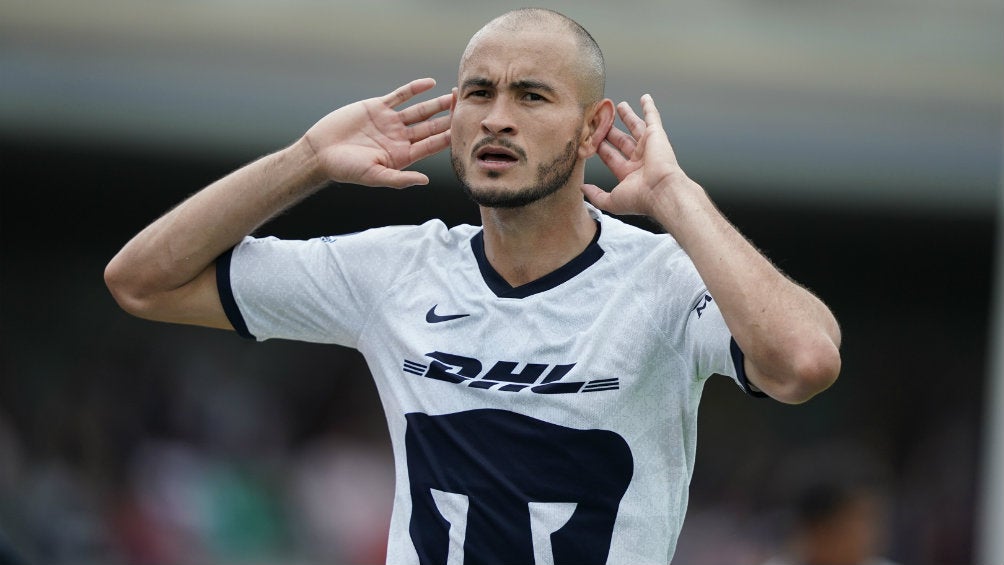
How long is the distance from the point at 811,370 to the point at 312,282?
1.57 meters

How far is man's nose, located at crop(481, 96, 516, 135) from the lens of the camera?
12.8ft

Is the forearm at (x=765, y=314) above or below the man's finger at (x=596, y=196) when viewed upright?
below

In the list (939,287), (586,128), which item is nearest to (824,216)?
(939,287)

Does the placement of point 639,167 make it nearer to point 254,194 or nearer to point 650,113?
point 650,113

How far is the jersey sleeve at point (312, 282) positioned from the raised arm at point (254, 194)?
7cm

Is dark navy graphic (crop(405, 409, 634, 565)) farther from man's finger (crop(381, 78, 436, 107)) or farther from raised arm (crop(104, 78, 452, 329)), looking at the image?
man's finger (crop(381, 78, 436, 107))

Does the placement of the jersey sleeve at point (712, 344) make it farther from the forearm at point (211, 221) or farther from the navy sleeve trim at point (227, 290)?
the navy sleeve trim at point (227, 290)

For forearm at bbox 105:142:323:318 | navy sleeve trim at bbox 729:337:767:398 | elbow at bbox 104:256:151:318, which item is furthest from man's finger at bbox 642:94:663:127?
elbow at bbox 104:256:151:318

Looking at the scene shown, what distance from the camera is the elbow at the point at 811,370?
3465 mm

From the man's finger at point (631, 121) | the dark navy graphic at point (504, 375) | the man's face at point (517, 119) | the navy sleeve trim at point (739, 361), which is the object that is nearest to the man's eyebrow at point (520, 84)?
the man's face at point (517, 119)

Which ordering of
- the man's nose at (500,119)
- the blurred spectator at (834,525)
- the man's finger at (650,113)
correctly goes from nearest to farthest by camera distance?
1. the man's nose at (500,119)
2. the man's finger at (650,113)
3. the blurred spectator at (834,525)

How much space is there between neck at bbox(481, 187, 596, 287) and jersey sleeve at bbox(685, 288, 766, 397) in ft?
1.55

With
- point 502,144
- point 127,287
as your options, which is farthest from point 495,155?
point 127,287

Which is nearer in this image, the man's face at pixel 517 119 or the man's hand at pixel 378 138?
the man's face at pixel 517 119
